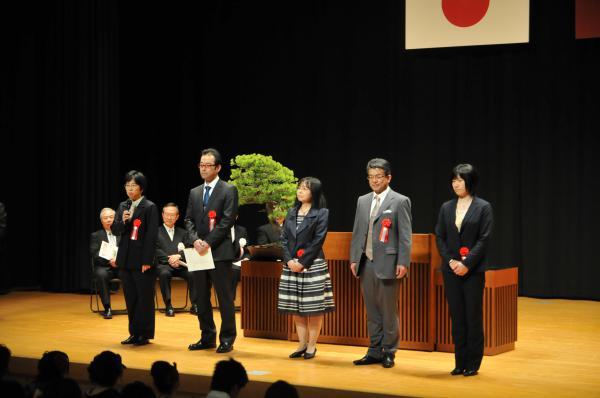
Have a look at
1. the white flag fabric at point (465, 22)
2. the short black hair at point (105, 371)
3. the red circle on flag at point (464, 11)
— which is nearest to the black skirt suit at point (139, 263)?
the short black hair at point (105, 371)

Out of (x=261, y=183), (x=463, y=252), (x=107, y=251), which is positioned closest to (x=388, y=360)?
(x=463, y=252)

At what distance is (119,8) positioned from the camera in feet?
35.7

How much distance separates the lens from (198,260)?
6.00 meters

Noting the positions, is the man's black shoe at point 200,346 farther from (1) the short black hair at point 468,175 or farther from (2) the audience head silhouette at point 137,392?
(2) the audience head silhouette at point 137,392

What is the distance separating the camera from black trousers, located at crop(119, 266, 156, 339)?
250 inches

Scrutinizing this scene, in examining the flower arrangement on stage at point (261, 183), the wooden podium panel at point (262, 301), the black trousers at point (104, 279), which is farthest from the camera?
the black trousers at point (104, 279)

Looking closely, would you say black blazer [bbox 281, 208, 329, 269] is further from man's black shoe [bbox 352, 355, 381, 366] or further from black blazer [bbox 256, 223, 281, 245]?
black blazer [bbox 256, 223, 281, 245]

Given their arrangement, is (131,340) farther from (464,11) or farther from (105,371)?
(464,11)

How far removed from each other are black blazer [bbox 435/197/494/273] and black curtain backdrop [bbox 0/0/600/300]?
4.29 meters

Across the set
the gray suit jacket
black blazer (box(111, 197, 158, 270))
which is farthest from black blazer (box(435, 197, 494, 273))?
black blazer (box(111, 197, 158, 270))

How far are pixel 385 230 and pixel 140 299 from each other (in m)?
1.94

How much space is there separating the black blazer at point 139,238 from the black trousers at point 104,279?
1717mm

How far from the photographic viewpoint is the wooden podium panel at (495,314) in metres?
5.96

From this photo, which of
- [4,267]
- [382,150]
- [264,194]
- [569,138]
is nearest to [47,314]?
[4,267]
